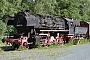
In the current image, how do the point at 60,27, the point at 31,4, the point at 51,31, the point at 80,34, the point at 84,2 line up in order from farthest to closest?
the point at 84,2, the point at 31,4, the point at 80,34, the point at 60,27, the point at 51,31

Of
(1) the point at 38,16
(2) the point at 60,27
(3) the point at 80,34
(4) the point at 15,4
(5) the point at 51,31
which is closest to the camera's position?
(1) the point at 38,16

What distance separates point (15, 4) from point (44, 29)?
28.0m

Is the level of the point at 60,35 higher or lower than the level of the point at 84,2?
lower

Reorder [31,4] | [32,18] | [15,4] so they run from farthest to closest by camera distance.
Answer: [31,4] → [15,4] → [32,18]

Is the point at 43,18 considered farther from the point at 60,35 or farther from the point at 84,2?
the point at 84,2

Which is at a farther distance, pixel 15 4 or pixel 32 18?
pixel 15 4

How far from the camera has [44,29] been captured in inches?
821

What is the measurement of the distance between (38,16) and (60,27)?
4347 mm

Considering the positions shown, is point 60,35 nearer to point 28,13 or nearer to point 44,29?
point 44,29

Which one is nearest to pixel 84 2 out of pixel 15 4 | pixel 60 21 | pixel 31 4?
pixel 31 4

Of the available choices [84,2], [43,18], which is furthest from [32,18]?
[84,2]

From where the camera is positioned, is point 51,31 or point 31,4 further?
point 31,4

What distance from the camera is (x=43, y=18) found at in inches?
829

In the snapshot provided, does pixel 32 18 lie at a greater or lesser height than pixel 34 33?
greater
